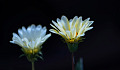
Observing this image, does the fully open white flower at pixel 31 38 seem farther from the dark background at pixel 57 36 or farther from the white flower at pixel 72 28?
the dark background at pixel 57 36

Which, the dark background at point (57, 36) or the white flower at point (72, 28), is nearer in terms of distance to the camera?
the white flower at point (72, 28)

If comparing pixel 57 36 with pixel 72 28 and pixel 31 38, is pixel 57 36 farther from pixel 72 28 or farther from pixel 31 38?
pixel 72 28

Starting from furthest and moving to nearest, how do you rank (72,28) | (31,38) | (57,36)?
(57,36)
(31,38)
(72,28)

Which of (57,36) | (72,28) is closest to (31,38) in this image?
(72,28)

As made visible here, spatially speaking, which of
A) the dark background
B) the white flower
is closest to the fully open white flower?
the white flower

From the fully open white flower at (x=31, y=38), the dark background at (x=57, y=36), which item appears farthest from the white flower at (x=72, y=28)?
the dark background at (x=57, y=36)

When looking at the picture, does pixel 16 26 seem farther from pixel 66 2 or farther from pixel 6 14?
pixel 66 2

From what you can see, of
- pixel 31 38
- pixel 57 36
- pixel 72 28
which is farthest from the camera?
pixel 57 36
